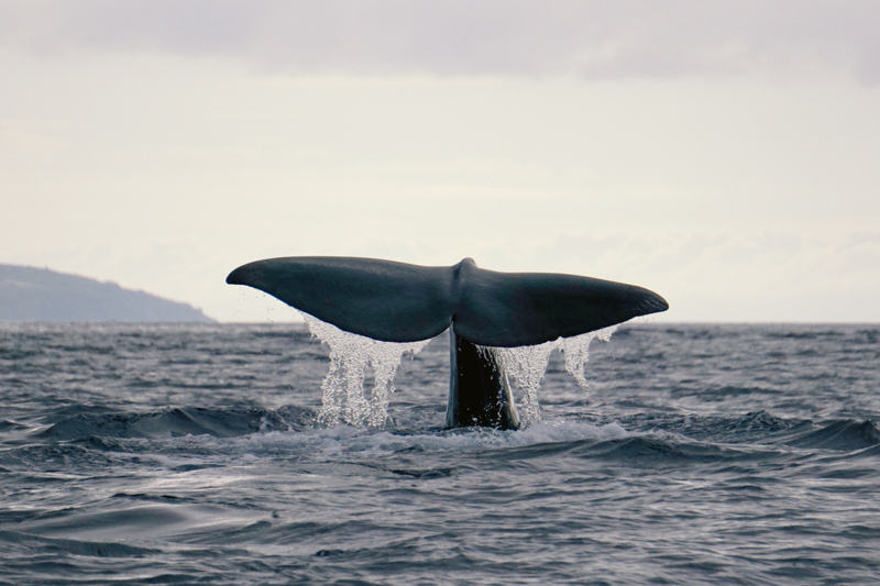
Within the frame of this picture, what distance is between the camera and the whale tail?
26.5 ft

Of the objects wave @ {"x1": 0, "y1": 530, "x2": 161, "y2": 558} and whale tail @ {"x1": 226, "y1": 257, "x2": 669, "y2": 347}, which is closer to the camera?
wave @ {"x1": 0, "y1": 530, "x2": 161, "y2": 558}

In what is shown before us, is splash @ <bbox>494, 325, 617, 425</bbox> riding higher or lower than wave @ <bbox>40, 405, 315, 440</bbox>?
higher

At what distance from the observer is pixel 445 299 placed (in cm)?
832

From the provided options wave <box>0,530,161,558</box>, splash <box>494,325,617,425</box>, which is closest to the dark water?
wave <box>0,530,161,558</box>

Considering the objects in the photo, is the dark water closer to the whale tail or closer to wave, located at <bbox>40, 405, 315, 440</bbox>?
wave, located at <bbox>40, 405, 315, 440</bbox>

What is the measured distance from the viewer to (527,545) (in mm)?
6715

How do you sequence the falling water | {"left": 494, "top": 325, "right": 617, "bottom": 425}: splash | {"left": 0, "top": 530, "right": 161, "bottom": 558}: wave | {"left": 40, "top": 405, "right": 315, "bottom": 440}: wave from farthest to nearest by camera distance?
{"left": 40, "top": 405, "right": 315, "bottom": 440}: wave < {"left": 494, "top": 325, "right": 617, "bottom": 425}: splash < the falling water < {"left": 0, "top": 530, "right": 161, "bottom": 558}: wave

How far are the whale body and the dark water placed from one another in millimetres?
1009

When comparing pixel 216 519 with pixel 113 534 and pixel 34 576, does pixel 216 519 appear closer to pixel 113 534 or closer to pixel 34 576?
pixel 113 534

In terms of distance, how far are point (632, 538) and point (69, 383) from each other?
639 inches

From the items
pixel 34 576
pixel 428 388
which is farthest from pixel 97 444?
pixel 428 388

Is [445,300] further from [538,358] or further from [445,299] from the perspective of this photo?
[538,358]

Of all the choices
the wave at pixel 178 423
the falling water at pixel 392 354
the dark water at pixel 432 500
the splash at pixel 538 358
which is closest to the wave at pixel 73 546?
the dark water at pixel 432 500

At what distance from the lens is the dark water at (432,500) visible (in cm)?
631
